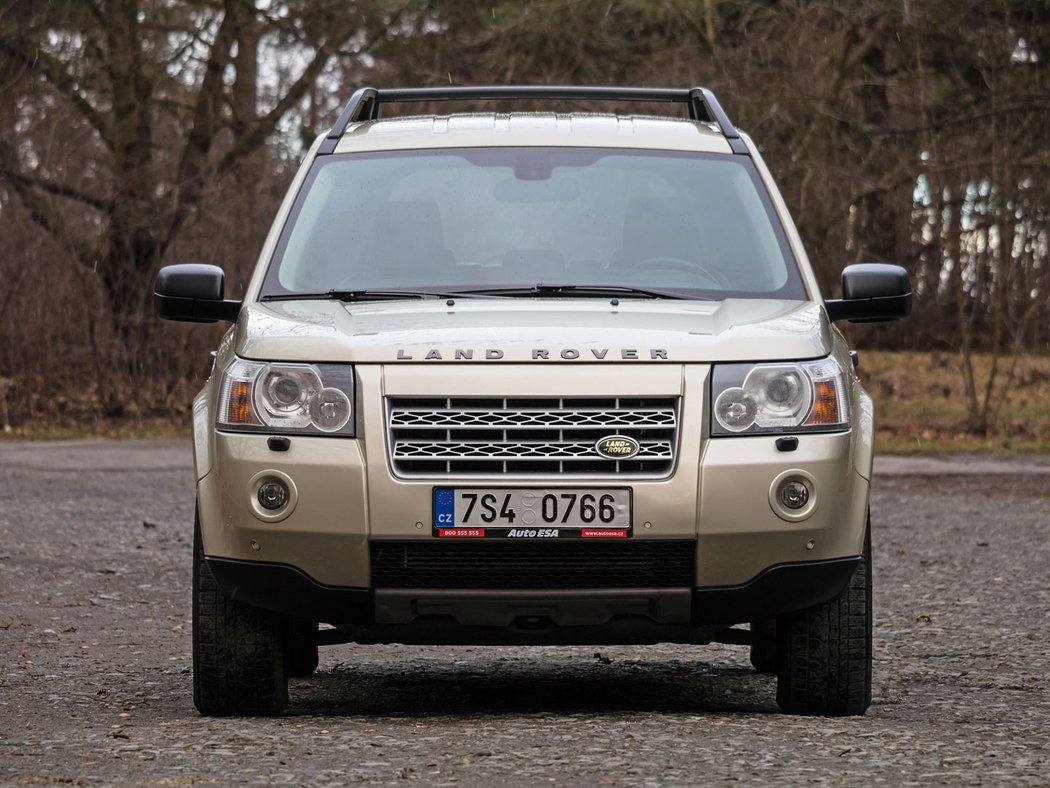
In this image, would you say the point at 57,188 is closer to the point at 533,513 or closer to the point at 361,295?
the point at 361,295

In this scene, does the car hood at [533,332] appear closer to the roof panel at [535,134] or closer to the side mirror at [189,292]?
the side mirror at [189,292]

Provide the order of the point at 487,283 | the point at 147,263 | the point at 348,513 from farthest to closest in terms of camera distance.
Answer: the point at 147,263 → the point at 487,283 → the point at 348,513

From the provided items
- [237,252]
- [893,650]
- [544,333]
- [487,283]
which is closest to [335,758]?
[544,333]

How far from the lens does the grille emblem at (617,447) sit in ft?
17.9

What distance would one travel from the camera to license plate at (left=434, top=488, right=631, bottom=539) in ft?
17.8

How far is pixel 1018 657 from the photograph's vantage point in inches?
304

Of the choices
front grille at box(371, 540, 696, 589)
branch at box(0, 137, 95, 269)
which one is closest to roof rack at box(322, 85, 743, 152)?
front grille at box(371, 540, 696, 589)

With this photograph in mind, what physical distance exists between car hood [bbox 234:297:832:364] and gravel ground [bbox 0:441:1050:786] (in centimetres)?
111

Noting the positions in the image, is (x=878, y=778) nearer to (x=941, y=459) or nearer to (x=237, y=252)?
(x=941, y=459)

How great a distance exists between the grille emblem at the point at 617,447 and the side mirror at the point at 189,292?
5.28ft

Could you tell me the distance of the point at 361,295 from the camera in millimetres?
6258

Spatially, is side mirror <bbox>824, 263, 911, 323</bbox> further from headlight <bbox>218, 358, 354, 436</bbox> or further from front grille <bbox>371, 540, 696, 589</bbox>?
headlight <bbox>218, 358, 354, 436</bbox>

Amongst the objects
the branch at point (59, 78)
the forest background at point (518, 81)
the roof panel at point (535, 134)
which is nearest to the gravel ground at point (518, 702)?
the roof panel at point (535, 134)

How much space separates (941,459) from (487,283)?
47.6ft
